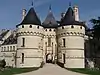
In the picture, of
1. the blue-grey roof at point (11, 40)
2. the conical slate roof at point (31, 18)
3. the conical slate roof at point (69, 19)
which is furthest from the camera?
the blue-grey roof at point (11, 40)

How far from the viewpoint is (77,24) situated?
44.2 metres

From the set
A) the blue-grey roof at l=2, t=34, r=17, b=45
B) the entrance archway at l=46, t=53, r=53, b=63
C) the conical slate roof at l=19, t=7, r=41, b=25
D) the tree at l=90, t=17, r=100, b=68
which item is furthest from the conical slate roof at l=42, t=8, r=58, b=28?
the blue-grey roof at l=2, t=34, r=17, b=45

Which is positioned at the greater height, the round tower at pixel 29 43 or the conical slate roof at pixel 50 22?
the conical slate roof at pixel 50 22

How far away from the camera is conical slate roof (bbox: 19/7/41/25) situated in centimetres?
4459

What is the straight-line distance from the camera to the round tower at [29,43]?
4334 centimetres

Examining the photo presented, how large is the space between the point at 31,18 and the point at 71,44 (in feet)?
29.0

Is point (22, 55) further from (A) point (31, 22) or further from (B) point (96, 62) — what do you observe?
(B) point (96, 62)

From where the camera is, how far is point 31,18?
45.3m

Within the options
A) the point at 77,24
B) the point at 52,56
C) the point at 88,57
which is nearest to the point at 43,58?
the point at 52,56

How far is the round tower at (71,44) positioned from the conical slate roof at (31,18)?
4.72 m

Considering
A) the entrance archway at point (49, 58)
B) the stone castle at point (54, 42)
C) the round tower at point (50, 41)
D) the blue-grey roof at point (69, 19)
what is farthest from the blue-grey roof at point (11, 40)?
the blue-grey roof at point (69, 19)

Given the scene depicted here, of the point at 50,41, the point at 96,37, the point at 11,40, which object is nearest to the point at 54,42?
the point at 50,41

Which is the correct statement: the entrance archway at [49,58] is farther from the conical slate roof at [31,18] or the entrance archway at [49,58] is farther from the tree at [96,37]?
the tree at [96,37]

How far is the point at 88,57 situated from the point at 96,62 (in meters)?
2.38
